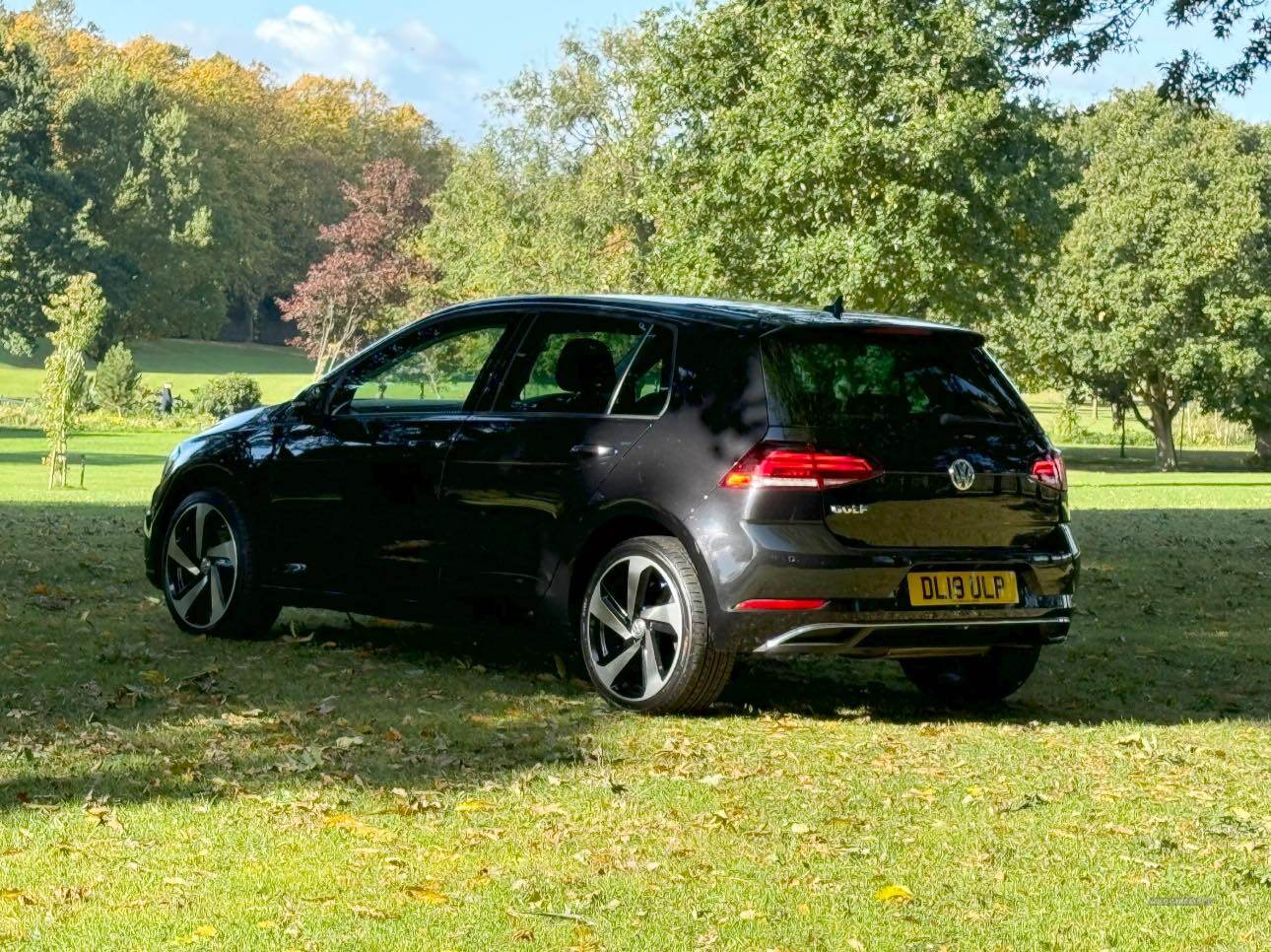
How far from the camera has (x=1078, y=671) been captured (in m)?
10.5

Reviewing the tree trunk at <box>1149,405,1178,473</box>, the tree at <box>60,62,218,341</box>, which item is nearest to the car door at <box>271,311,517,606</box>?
the tree trunk at <box>1149,405,1178,473</box>

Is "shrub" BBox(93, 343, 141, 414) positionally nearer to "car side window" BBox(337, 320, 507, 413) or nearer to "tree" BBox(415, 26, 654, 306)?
"tree" BBox(415, 26, 654, 306)

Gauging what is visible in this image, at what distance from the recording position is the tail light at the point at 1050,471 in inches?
337

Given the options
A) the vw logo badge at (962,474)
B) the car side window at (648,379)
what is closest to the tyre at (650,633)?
the car side window at (648,379)

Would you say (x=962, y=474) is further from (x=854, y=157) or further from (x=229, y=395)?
(x=229, y=395)

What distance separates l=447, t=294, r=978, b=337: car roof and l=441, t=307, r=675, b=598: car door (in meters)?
0.09

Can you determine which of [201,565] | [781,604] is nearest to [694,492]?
[781,604]

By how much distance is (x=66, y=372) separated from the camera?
33.0 m

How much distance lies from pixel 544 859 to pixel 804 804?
1232mm

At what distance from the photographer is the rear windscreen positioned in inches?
318

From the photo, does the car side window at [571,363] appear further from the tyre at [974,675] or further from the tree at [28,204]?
the tree at [28,204]

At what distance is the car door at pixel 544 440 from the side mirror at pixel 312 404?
1102mm

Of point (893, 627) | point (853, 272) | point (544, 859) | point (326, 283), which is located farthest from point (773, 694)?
point (326, 283)

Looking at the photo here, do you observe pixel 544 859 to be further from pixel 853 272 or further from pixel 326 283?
pixel 326 283
